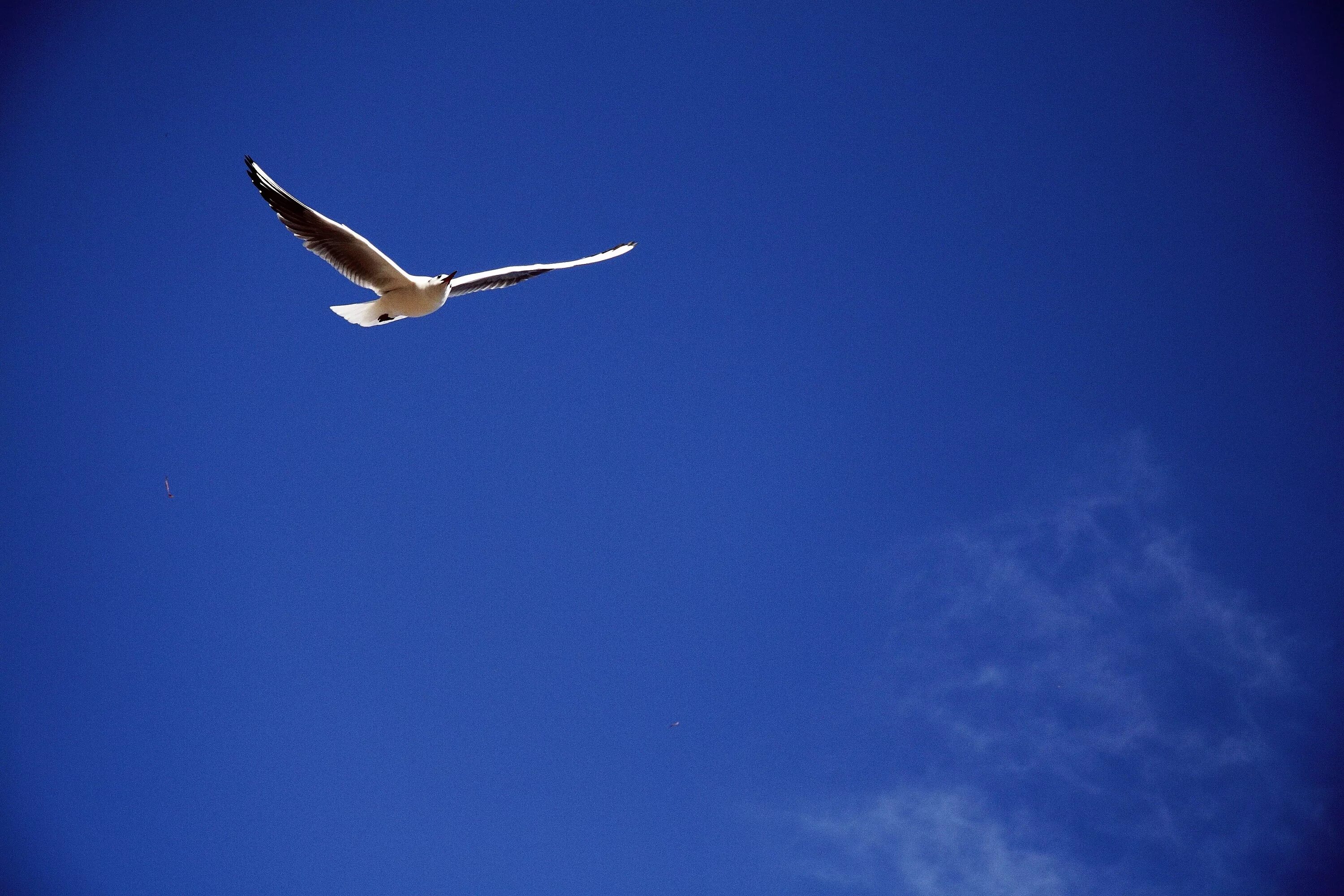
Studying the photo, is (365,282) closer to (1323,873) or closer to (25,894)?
(25,894)

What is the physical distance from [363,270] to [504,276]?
1.60m

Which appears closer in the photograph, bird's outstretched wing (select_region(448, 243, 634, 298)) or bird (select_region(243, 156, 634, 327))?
bird (select_region(243, 156, 634, 327))

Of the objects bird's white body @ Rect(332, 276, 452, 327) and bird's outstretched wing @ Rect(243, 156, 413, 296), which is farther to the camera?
bird's white body @ Rect(332, 276, 452, 327)

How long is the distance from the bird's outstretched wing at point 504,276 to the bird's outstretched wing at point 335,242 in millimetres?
731

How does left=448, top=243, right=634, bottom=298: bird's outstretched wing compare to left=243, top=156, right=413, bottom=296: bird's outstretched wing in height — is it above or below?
above

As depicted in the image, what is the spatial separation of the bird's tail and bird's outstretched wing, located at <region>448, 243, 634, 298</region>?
28.3 inches

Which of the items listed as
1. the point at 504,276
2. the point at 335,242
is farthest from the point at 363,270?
the point at 504,276

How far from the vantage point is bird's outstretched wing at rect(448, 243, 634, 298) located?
9383 mm

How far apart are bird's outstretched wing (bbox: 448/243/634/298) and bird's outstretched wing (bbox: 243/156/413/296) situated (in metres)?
0.73

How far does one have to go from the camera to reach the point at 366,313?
8758 millimetres

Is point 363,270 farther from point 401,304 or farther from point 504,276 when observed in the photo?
point 504,276

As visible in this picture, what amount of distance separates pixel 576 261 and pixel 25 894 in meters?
18.5

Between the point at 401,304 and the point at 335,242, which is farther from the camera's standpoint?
the point at 401,304

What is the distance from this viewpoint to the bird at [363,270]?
8.08m
